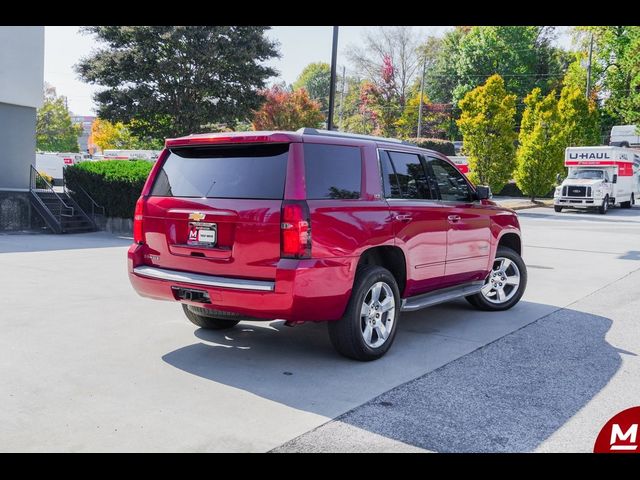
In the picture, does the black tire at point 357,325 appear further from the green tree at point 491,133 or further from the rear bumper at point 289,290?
the green tree at point 491,133

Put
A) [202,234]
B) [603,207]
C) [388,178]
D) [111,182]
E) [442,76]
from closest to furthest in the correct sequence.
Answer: [202,234] → [388,178] → [111,182] → [603,207] → [442,76]

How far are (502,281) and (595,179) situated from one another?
76.0 feet

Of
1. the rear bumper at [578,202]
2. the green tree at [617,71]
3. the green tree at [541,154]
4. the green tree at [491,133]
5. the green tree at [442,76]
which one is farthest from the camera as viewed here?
the green tree at [442,76]

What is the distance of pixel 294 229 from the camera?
4941 mm

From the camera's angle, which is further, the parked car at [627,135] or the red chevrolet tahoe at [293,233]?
the parked car at [627,135]

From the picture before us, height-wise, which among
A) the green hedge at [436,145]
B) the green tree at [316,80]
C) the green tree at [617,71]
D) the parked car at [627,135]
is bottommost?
the green hedge at [436,145]

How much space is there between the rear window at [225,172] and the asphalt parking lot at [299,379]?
1.44 m

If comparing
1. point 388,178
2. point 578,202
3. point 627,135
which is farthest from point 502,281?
point 627,135

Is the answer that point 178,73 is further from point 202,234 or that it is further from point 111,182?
point 202,234

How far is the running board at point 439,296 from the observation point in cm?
603

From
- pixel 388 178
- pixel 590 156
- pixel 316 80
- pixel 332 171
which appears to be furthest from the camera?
pixel 316 80

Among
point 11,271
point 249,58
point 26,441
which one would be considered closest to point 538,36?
point 249,58

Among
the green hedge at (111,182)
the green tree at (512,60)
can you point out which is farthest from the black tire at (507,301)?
the green tree at (512,60)
